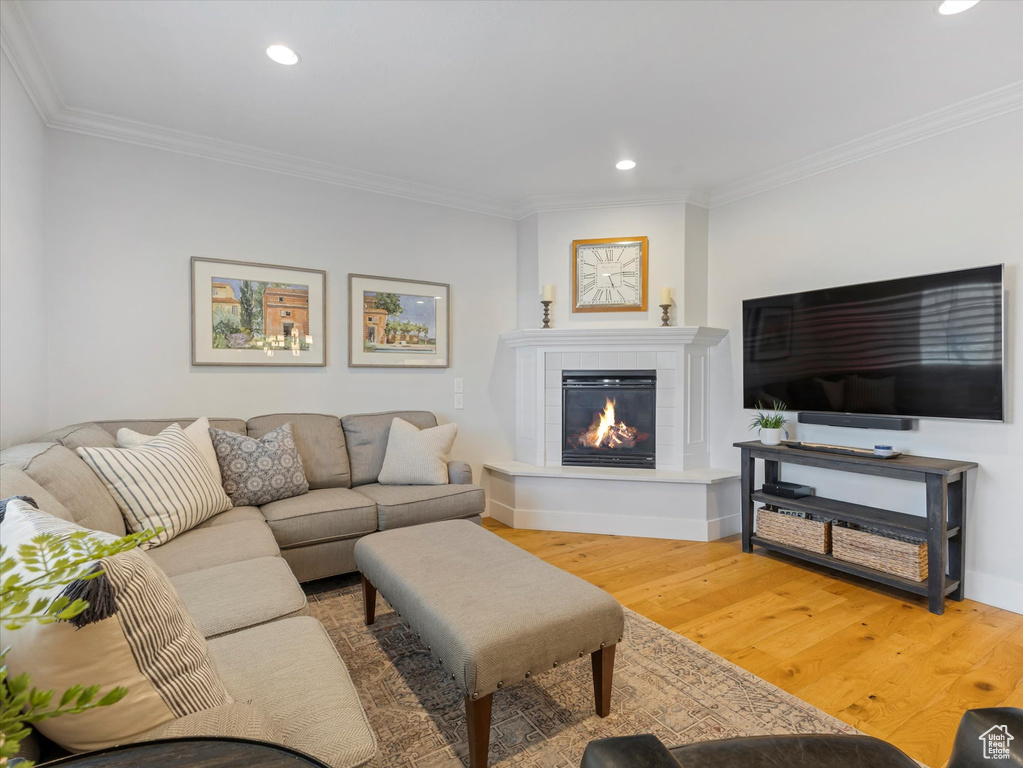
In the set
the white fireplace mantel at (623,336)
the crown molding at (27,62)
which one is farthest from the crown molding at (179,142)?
the white fireplace mantel at (623,336)

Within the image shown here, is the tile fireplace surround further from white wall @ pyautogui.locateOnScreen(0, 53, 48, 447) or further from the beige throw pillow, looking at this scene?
the beige throw pillow

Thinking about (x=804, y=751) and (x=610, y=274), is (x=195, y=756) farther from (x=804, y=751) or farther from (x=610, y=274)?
(x=610, y=274)

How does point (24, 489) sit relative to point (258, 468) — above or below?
above

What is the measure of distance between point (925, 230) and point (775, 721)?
8.84 ft

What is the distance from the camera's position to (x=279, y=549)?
2363mm

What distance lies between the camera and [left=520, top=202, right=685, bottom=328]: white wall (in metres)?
3.97

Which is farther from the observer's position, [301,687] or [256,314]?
[256,314]

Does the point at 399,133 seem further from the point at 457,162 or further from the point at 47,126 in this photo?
the point at 47,126

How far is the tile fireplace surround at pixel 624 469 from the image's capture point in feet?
12.1

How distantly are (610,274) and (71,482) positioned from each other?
3.45 metres

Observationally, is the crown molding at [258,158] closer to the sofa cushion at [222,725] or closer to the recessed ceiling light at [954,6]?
the recessed ceiling light at [954,6]

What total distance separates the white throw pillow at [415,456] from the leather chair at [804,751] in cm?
241

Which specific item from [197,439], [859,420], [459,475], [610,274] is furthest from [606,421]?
[197,439]

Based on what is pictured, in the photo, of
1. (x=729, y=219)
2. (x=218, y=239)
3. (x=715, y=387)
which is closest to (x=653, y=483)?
(x=715, y=387)
